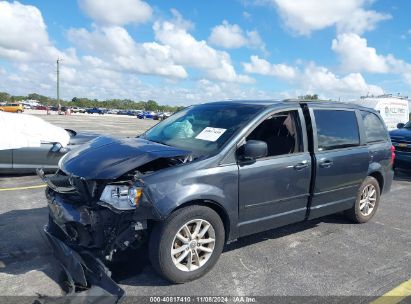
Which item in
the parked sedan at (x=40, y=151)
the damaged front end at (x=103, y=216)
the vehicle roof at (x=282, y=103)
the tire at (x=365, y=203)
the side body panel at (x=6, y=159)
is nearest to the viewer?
the damaged front end at (x=103, y=216)

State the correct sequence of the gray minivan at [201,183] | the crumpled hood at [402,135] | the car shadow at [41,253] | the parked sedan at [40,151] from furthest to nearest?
the crumpled hood at [402,135], the parked sedan at [40,151], the car shadow at [41,253], the gray minivan at [201,183]

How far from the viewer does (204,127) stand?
440 centimetres

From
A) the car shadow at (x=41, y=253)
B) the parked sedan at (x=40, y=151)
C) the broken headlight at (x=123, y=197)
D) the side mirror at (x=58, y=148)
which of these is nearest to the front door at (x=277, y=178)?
the car shadow at (x=41, y=253)

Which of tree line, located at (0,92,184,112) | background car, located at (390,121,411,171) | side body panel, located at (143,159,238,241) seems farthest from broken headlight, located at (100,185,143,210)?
tree line, located at (0,92,184,112)

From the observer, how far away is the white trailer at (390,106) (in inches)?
731

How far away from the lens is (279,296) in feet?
11.1

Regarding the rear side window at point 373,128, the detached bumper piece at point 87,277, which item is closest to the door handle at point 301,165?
the rear side window at point 373,128

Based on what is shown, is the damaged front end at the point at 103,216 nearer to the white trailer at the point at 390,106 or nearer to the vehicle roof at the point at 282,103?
the vehicle roof at the point at 282,103

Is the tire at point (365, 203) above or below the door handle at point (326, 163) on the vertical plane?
below

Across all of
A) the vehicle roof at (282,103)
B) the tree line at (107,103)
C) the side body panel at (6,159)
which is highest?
the tree line at (107,103)

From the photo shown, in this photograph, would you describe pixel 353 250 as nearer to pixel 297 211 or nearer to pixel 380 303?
pixel 297 211

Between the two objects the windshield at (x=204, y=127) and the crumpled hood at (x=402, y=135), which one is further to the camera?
the crumpled hood at (x=402, y=135)

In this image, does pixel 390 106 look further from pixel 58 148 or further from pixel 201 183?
pixel 201 183

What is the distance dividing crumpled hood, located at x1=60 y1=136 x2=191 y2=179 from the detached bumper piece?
694 mm
